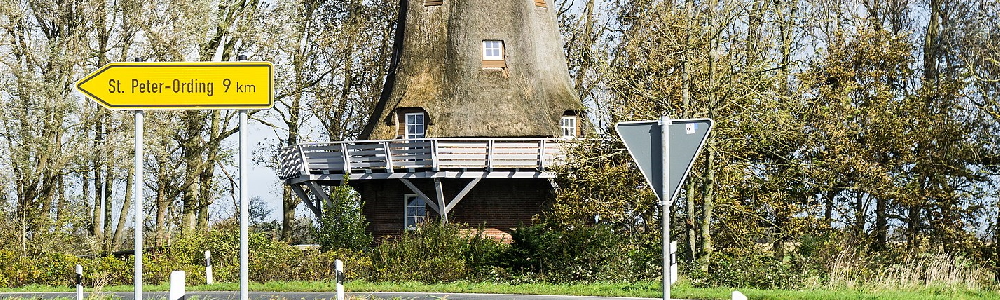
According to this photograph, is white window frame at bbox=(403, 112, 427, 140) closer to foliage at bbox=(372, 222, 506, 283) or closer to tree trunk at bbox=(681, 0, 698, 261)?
foliage at bbox=(372, 222, 506, 283)

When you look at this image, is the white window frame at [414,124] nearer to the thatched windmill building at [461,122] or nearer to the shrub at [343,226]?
the thatched windmill building at [461,122]

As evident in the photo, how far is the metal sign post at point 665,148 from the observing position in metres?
9.73

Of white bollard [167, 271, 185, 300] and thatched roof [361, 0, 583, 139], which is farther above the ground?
thatched roof [361, 0, 583, 139]

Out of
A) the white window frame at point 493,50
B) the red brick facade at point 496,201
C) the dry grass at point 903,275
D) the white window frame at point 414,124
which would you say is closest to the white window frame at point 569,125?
the white window frame at point 493,50

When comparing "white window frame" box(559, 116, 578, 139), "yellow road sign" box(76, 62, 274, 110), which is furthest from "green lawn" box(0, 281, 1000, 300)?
"white window frame" box(559, 116, 578, 139)

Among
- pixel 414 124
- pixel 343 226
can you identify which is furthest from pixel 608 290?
pixel 414 124

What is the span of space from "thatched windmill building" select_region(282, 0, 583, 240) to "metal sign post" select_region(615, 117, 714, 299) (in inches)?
939

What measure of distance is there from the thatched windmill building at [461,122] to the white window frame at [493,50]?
3 centimetres

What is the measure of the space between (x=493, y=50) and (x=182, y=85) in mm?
26365

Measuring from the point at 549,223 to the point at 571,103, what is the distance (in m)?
9.74

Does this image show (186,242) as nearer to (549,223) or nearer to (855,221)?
(549,223)

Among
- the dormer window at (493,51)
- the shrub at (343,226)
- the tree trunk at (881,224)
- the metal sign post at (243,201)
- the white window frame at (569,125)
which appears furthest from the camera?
the white window frame at (569,125)

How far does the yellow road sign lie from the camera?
11.0 metres

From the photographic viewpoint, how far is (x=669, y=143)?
9.79 metres
